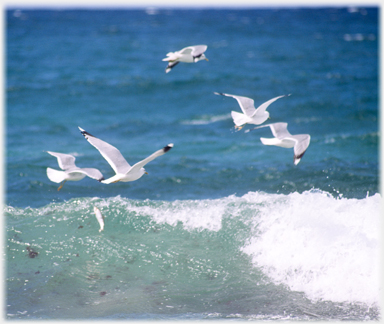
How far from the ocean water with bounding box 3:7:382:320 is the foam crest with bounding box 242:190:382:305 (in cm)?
2

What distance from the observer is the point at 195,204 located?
28.8 ft

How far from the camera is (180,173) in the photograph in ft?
37.2

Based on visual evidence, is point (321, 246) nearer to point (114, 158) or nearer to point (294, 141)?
point (294, 141)

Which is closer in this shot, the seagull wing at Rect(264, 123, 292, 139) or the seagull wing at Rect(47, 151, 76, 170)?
the seagull wing at Rect(47, 151, 76, 170)

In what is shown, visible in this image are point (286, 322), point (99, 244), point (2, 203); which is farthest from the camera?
point (2, 203)

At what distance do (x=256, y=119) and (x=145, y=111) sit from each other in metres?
11.4

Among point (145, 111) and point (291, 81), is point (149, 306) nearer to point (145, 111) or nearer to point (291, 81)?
point (145, 111)

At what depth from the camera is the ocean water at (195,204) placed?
628cm

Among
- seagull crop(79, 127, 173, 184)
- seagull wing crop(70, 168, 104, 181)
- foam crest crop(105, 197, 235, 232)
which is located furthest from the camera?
foam crest crop(105, 197, 235, 232)

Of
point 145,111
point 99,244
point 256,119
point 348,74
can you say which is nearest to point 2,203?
point 99,244

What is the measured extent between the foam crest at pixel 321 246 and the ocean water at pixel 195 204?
24 millimetres

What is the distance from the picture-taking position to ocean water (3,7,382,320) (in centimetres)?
628

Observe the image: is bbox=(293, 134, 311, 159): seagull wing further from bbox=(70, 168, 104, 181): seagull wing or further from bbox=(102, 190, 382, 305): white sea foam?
bbox=(70, 168, 104, 181): seagull wing

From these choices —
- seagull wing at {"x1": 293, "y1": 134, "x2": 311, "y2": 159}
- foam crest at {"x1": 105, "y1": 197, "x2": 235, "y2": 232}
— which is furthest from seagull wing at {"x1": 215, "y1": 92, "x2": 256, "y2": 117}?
foam crest at {"x1": 105, "y1": 197, "x2": 235, "y2": 232}
